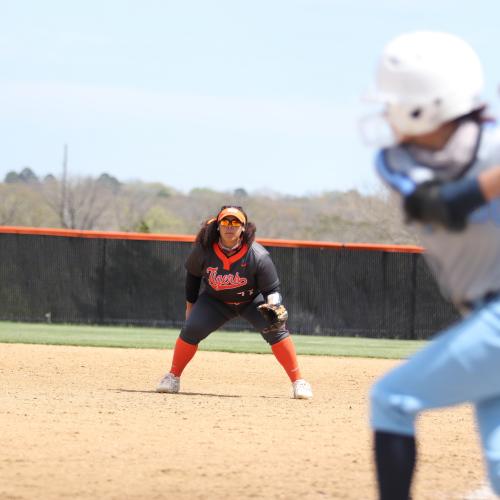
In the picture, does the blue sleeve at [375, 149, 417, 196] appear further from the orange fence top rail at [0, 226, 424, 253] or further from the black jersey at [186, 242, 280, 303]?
the orange fence top rail at [0, 226, 424, 253]

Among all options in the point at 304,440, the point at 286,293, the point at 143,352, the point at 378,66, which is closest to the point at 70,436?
the point at 304,440

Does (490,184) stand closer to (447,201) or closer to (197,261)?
(447,201)

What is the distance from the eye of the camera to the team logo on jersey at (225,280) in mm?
9539

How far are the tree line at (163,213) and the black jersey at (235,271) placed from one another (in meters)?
26.5

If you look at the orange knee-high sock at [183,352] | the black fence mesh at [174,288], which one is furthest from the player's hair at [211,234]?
the black fence mesh at [174,288]

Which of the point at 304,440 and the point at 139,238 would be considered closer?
the point at 304,440

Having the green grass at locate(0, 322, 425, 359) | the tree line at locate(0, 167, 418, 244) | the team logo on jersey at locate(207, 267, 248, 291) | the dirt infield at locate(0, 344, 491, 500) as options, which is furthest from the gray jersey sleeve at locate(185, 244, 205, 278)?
the tree line at locate(0, 167, 418, 244)

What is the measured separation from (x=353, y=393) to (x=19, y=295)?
1128 cm

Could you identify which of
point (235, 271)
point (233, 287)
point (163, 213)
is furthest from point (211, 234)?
point (163, 213)

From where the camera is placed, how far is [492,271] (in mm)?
3754

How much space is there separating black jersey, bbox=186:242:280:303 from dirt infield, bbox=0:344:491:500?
931 millimetres

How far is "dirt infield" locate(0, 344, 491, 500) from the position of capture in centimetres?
559

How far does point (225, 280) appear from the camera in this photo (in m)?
9.55

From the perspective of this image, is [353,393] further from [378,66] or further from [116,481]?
[378,66]
